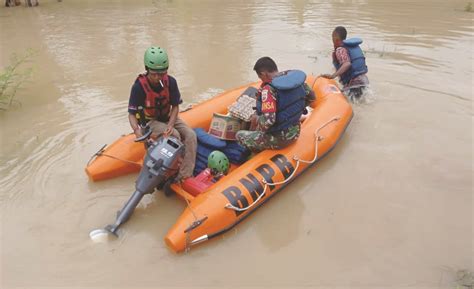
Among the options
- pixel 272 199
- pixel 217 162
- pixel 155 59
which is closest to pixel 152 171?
pixel 217 162

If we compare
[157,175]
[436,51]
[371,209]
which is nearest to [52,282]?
[157,175]

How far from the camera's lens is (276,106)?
3361 millimetres

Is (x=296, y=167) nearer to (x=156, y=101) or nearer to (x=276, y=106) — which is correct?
(x=276, y=106)

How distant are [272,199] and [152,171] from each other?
1072mm

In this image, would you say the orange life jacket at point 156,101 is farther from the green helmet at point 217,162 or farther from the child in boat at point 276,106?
the child in boat at point 276,106

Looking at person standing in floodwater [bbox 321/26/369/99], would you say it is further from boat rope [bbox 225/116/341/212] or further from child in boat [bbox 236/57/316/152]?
child in boat [bbox 236/57/316/152]

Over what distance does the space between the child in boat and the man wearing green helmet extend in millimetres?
595

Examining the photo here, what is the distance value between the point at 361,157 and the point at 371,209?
881mm

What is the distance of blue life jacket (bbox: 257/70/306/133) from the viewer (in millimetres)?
3293

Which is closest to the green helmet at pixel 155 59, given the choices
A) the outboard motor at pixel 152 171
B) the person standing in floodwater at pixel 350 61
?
the outboard motor at pixel 152 171

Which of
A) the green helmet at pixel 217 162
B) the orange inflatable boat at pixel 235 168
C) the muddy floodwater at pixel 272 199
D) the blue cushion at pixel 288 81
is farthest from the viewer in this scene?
the green helmet at pixel 217 162

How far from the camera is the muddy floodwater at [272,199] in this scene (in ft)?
9.09

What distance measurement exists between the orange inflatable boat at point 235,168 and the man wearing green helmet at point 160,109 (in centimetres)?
32

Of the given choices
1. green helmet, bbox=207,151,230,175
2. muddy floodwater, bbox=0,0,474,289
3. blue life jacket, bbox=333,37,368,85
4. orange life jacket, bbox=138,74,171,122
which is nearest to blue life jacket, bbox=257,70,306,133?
green helmet, bbox=207,151,230,175
